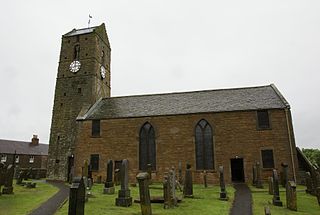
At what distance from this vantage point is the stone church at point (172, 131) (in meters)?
23.4

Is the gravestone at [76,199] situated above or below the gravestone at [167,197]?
above

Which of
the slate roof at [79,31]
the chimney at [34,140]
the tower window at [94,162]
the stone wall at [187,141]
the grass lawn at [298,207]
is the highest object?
the slate roof at [79,31]

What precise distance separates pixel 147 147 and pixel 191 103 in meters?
6.47

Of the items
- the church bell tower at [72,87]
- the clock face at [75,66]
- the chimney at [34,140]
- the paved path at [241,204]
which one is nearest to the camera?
the paved path at [241,204]

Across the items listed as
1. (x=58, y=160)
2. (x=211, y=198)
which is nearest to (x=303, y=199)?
(x=211, y=198)

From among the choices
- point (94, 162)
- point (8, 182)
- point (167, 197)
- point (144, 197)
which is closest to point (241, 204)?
point (167, 197)

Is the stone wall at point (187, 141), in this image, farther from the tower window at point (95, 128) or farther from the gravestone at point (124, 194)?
the gravestone at point (124, 194)

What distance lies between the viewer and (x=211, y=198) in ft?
50.6

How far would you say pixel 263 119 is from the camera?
24.0 m

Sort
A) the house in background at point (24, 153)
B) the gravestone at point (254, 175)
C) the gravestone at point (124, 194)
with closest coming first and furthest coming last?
the gravestone at point (124, 194) < the gravestone at point (254, 175) < the house in background at point (24, 153)

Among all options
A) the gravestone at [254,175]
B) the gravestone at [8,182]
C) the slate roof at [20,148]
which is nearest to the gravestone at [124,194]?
the gravestone at [8,182]

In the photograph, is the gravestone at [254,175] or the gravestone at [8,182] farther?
the gravestone at [254,175]

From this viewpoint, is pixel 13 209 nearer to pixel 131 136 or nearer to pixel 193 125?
pixel 131 136

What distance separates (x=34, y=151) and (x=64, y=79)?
101ft
